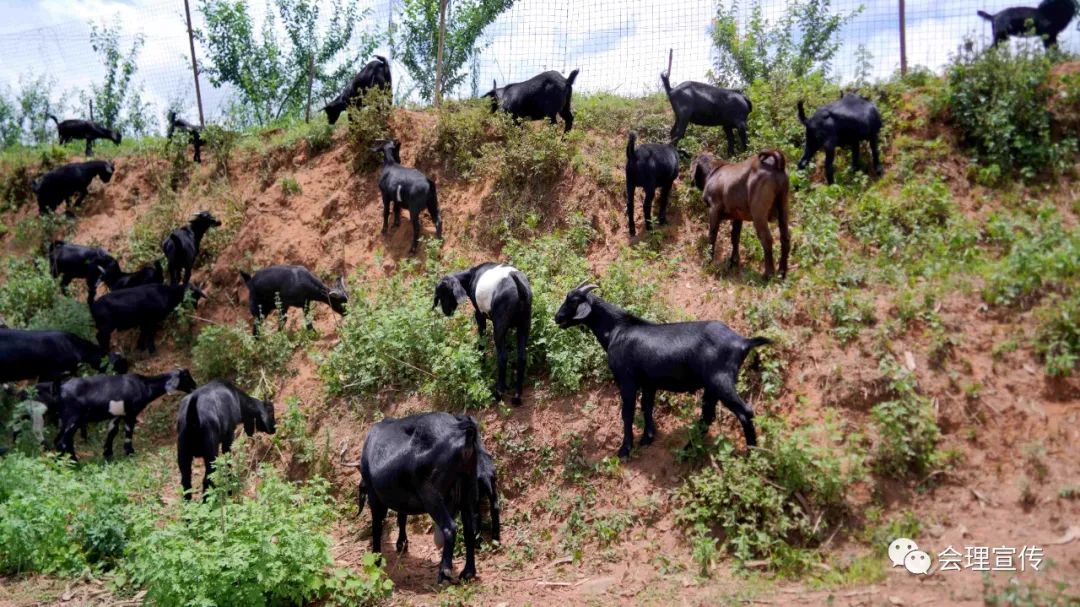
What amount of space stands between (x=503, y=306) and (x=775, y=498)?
3.69 m

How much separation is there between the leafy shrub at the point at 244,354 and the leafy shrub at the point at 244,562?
4.85 m

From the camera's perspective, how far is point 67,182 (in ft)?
54.7

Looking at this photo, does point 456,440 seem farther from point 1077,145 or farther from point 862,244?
point 1077,145

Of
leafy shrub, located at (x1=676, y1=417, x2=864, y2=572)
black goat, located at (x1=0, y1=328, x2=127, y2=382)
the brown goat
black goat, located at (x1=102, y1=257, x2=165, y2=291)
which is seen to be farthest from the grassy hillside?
black goat, located at (x1=0, y1=328, x2=127, y2=382)

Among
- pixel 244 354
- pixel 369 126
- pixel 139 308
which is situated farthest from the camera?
pixel 369 126

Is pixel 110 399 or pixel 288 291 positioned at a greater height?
pixel 288 291

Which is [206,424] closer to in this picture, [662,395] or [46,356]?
[46,356]

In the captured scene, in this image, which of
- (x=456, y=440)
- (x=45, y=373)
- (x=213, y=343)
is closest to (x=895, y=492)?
(x=456, y=440)

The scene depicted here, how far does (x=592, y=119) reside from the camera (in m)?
13.9

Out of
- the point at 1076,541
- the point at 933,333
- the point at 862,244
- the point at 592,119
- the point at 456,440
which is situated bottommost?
the point at 1076,541

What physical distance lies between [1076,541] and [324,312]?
1011 centimetres

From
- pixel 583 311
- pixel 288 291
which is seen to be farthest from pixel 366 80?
pixel 583 311

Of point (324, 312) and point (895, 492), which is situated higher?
point (324, 312)

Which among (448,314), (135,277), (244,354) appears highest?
(135,277)
